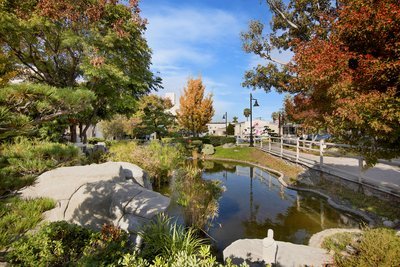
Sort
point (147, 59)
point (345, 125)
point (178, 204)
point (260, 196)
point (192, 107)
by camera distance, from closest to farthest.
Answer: point (345, 125) < point (178, 204) < point (260, 196) < point (147, 59) < point (192, 107)

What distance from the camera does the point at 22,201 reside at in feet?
16.4

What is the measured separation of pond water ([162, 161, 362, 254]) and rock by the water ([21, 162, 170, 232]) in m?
0.80

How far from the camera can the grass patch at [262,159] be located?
1183 cm

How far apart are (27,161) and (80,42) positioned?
5171 mm

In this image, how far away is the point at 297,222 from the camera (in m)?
6.19

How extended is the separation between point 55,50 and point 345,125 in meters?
12.1

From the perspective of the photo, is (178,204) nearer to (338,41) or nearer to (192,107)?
(338,41)

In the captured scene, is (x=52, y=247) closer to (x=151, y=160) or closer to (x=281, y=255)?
(x=281, y=255)

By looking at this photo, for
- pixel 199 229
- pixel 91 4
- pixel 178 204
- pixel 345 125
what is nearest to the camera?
pixel 345 125

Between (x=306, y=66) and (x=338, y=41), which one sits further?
(x=306, y=66)

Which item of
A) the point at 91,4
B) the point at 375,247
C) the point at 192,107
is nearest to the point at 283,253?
the point at 375,247

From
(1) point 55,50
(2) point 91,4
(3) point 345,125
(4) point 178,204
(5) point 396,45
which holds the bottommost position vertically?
(4) point 178,204

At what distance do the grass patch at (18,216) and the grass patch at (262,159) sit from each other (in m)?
9.70

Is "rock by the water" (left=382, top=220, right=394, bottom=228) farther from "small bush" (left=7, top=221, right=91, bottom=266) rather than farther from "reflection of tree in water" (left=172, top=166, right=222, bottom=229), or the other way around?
"small bush" (left=7, top=221, right=91, bottom=266)
